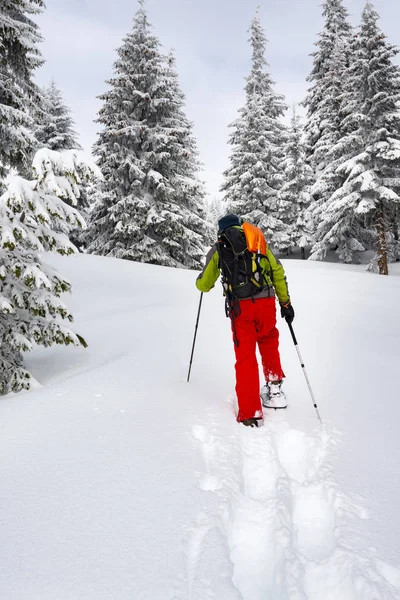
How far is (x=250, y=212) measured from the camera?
26.0 m

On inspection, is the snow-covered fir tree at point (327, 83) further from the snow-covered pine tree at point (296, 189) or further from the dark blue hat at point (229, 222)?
the dark blue hat at point (229, 222)

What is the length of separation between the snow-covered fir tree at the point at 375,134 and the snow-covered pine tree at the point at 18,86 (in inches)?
558

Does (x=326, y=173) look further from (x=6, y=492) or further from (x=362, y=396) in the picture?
(x=6, y=492)

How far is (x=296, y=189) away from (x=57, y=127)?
17.7 metres

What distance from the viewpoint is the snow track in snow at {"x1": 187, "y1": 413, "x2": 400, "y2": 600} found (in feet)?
5.72

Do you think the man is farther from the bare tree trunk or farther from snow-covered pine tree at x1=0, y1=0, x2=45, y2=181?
the bare tree trunk

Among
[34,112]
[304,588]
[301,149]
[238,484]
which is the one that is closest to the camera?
[304,588]

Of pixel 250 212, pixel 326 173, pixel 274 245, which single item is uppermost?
pixel 326 173

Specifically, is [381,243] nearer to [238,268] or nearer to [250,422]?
[238,268]

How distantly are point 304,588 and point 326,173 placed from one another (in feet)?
76.2

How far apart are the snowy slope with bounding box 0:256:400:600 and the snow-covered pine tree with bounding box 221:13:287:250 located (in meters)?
21.9

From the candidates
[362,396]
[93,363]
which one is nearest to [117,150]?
[93,363]

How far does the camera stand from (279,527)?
6.98ft

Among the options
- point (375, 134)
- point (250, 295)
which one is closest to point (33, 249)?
point (250, 295)
